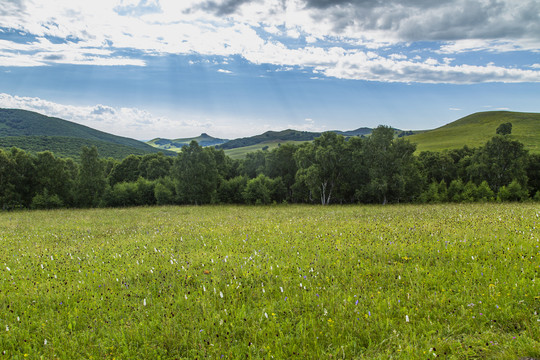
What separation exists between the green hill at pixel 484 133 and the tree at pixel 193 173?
88.6 m

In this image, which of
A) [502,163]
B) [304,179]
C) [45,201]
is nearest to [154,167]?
[45,201]

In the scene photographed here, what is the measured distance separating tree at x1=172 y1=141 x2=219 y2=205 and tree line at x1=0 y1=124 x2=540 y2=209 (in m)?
0.17

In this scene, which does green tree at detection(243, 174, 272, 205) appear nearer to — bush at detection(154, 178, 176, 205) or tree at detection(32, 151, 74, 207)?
bush at detection(154, 178, 176, 205)

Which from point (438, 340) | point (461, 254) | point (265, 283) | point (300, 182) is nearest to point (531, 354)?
point (438, 340)

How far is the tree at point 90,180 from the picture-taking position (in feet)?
152

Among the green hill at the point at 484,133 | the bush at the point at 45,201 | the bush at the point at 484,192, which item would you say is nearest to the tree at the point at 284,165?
the bush at the point at 484,192

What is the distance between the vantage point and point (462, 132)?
5827 inches

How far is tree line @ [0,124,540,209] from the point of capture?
Result: 44906 mm

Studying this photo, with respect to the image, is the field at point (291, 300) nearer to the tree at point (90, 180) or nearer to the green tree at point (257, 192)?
the green tree at point (257, 192)

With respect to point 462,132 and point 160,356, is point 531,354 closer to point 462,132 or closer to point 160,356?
point 160,356

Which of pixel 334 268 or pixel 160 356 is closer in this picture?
pixel 160 356

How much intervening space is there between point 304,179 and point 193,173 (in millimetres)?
19173

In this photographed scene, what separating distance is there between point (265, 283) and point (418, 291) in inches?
140

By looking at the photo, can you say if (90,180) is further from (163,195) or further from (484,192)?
(484,192)
